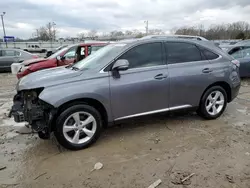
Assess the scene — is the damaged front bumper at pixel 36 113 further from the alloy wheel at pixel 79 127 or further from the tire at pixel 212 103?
the tire at pixel 212 103

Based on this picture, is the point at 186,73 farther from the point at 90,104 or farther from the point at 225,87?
the point at 90,104

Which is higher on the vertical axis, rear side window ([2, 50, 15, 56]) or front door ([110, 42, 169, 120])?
rear side window ([2, 50, 15, 56])

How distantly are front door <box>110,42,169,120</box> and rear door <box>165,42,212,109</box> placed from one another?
0.16 metres

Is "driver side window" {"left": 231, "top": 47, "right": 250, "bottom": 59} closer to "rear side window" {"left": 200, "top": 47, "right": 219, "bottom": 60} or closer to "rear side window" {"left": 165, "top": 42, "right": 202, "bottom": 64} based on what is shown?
"rear side window" {"left": 200, "top": 47, "right": 219, "bottom": 60}

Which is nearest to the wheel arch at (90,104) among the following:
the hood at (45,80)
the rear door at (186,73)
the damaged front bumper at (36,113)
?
the damaged front bumper at (36,113)

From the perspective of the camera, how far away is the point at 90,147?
390 centimetres

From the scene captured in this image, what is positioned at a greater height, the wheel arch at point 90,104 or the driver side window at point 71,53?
the driver side window at point 71,53

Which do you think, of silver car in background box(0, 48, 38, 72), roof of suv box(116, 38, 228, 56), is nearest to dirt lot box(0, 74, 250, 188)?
roof of suv box(116, 38, 228, 56)

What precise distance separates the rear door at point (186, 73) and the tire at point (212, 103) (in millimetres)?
157

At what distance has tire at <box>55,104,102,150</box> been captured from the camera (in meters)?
3.61

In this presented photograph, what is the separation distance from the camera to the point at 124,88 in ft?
13.0

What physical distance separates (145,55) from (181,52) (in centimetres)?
80

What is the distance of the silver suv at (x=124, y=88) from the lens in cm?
364

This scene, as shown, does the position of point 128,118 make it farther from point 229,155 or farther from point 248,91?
point 248,91
